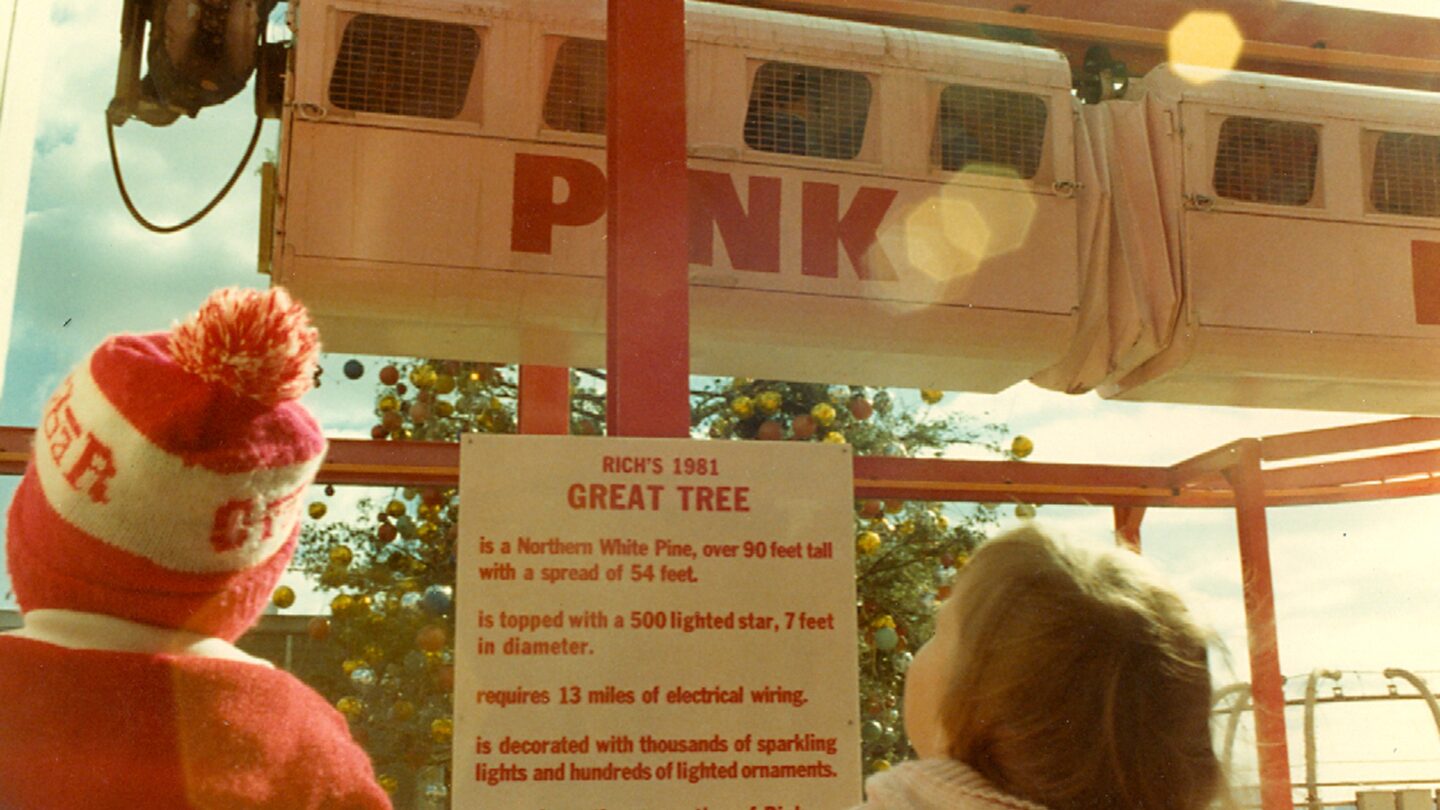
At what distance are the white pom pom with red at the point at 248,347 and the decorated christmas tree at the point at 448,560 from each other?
637cm

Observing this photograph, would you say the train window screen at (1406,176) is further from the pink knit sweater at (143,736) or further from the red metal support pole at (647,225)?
the pink knit sweater at (143,736)

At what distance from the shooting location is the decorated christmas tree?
824 centimetres

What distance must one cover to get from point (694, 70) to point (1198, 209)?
2234 millimetres

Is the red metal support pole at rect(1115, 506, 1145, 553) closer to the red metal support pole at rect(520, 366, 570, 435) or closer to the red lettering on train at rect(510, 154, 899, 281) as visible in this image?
the red lettering on train at rect(510, 154, 899, 281)

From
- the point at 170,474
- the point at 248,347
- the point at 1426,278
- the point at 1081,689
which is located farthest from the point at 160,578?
the point at 1426,278

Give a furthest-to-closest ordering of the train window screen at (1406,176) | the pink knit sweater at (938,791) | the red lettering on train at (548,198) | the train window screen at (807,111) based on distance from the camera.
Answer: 1. the train window screen at (1406,176)
2. the train window screen at (807,111)
3. the red lettering on train at (548,198)
4. the pink knit sweater at (938,791)

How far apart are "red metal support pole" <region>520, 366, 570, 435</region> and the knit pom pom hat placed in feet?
13.8

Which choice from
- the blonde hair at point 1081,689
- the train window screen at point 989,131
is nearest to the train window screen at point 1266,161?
the train window screen at point 989,131

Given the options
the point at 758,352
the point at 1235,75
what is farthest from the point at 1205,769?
the point at 1235,75

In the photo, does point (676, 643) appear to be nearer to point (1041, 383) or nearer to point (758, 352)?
point (758, 352)

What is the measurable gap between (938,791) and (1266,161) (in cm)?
512

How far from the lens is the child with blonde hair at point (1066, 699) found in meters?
1.34

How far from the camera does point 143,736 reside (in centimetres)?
116

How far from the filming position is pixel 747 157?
497cm
